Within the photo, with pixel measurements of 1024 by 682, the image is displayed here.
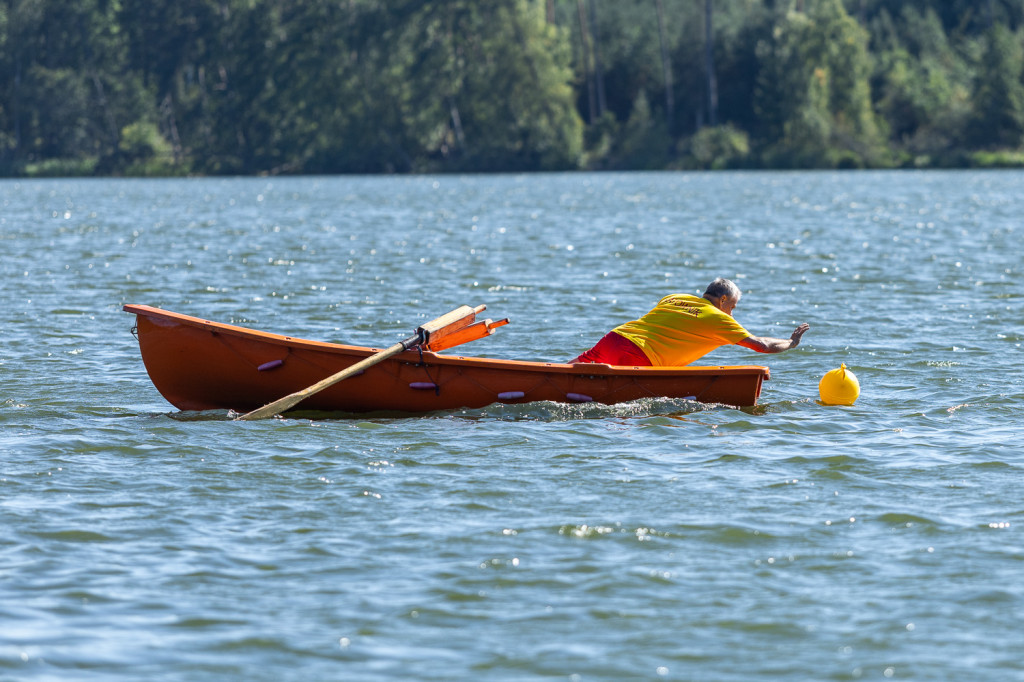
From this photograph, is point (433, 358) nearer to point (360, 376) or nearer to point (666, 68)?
point (360, 376)

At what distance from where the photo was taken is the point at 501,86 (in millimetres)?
82500

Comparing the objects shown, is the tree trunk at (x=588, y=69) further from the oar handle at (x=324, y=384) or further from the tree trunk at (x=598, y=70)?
the oar handle at (x=324, y=384)

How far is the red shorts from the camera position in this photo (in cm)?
1166

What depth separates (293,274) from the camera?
955 inches

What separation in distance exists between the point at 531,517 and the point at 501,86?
2998 inches

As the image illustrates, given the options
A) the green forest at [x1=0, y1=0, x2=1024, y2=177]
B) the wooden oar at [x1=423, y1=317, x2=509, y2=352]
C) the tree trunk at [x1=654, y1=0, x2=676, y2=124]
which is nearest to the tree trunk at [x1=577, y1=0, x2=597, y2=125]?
the green forest at [x1=0, y1=0, x2=1024, y2=177]

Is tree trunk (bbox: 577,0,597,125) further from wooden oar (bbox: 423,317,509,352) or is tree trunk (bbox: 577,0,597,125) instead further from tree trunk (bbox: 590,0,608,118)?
wooden oar (bbox: 423,317,509,352)

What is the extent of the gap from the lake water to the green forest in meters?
62.1

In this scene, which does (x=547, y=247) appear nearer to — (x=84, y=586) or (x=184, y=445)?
(x=184, y=445)

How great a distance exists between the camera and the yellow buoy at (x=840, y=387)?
11.7m

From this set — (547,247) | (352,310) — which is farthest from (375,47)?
(352,310)

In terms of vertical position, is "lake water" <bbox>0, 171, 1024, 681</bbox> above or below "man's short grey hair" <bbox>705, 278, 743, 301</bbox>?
below

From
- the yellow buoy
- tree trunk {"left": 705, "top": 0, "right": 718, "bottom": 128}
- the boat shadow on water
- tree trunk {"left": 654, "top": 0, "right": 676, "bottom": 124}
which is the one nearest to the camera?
the boat shadow on water

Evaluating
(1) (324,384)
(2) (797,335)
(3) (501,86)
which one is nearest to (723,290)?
(2) (797,335)
